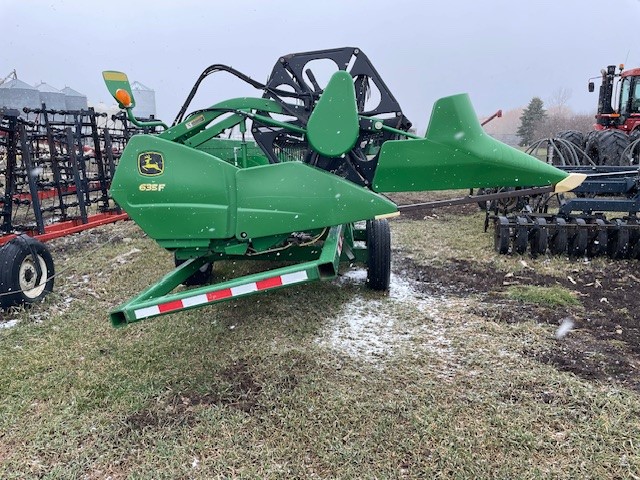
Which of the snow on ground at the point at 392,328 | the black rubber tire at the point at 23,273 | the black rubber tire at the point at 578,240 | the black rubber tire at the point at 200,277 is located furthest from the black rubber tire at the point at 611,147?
the black rubber tire at the point at 23,273

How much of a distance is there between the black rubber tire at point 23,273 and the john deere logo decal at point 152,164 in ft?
5.17

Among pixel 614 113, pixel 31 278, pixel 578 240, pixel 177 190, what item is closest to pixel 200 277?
pixel 31 278

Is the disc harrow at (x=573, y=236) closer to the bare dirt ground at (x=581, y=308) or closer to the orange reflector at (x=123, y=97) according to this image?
the bare dirt ground at (x=581, y=308)

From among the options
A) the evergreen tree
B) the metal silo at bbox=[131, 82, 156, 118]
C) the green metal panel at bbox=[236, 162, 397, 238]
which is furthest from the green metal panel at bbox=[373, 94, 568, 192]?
the evergreen tree

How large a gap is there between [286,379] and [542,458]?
1.44 meters

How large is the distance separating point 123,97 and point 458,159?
96.6 inches

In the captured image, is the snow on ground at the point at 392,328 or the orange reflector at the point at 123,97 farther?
the orange reflector at the point at 123,97

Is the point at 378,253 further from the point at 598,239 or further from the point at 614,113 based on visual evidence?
the point at 614,113

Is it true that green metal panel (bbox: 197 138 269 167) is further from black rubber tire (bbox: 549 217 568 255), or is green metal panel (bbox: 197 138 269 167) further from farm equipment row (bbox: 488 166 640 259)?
black rubber tire (bbox: 549 217 568 255)

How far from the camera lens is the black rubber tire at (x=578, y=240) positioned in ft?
17.6

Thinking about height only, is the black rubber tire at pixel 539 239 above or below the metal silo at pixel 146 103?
below

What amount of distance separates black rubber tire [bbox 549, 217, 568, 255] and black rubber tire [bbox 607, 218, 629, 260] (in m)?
0.51

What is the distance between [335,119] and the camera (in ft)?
10.6

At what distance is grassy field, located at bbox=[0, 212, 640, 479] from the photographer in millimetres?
2186
